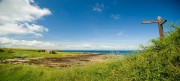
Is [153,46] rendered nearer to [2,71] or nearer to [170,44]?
A: [170,44]

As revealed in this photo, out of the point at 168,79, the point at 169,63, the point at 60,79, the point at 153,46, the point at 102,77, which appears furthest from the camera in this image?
the point at 60,79

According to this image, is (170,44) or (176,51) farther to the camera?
(170,44)

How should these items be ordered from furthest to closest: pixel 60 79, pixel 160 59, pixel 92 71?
1. pixel 60 79
2. pixel 92 71
3. pixel 160 59

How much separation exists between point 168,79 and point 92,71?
259 inches

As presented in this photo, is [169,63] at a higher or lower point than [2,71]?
higher

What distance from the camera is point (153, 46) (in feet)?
27.3

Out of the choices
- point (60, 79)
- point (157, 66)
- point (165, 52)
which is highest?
point (165, 52)

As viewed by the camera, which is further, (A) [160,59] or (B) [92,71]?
(B) [92,71]

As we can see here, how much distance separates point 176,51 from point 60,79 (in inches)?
366

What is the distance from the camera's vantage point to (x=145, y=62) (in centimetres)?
741

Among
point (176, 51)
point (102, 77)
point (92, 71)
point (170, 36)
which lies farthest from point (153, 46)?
point (92, 71)

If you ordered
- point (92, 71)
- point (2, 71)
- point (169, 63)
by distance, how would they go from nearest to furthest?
point (169, 63), point (92, 71), point (2, 71)

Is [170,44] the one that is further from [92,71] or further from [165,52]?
[92,71]

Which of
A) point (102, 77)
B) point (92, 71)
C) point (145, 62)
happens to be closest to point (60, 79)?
point (92, 71)
